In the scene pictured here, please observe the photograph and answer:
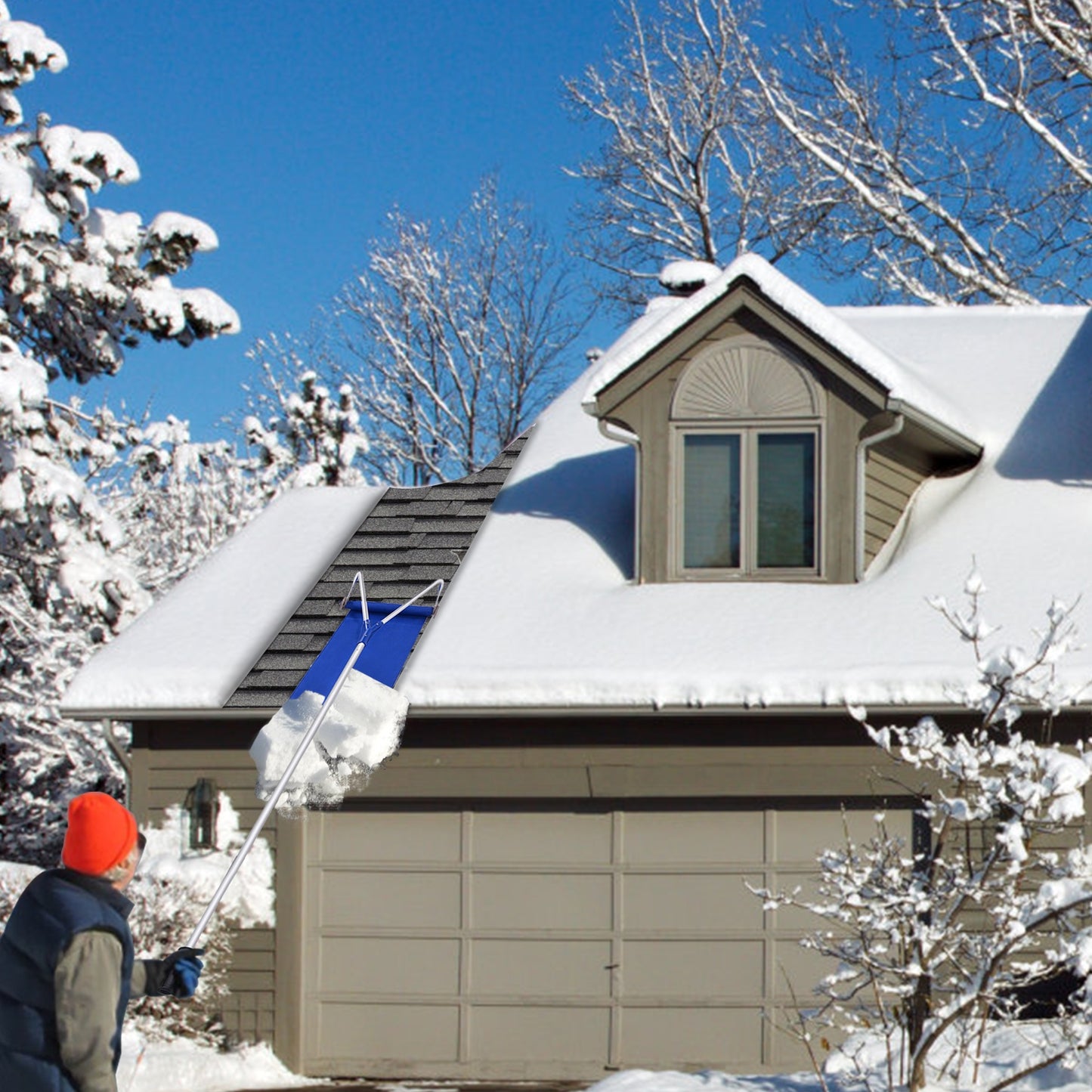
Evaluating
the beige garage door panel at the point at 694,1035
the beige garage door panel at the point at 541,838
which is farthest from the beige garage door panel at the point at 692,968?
the beige garage door panel at the point at 541,838

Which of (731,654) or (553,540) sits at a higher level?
(553,540)

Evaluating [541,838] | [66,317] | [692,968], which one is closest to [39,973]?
[541,838]

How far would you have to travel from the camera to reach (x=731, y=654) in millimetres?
11211

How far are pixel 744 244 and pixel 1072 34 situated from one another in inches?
258

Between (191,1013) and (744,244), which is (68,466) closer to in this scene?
(191,1013)

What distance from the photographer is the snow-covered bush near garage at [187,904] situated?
1117cm

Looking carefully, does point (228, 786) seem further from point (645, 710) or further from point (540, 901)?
point (645, 710)

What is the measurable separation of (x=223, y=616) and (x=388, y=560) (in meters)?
1.29

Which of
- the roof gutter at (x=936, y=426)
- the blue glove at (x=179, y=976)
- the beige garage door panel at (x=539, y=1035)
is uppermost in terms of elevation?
the roof gutter at (x=936, y=426)

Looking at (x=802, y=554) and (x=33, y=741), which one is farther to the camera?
(x=33, y=741)

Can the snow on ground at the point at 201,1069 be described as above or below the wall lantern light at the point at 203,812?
below

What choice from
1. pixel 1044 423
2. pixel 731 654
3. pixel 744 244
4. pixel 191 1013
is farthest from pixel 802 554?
pixel 744 244

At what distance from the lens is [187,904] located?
1126 centimetres

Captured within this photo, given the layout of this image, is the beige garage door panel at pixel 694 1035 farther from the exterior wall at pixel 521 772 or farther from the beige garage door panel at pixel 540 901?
the exterior wall at pixel 521 772
